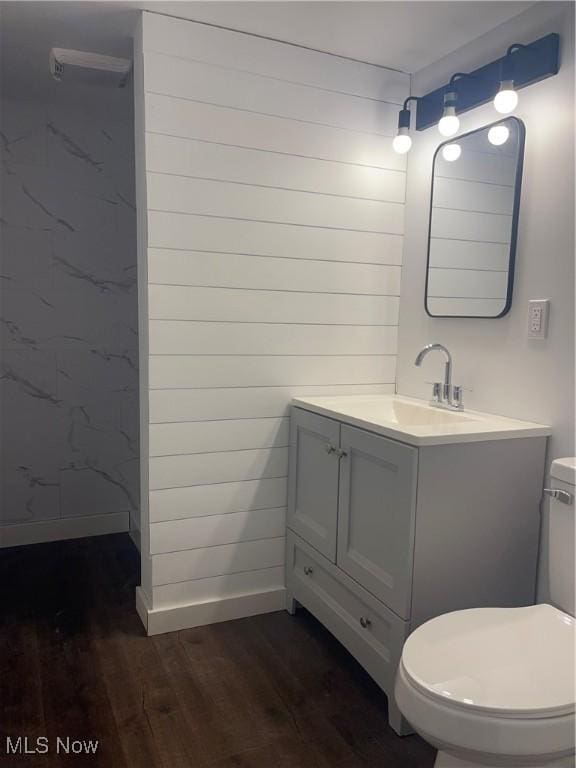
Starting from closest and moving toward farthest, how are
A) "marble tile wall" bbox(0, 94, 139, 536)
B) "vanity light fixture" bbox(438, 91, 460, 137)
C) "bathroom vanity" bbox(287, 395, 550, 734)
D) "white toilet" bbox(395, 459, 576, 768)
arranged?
"white toilet" bbox(395, 459, 576, 768), "bathroom vanity" bbox(287, 395, 550, 734), "vanity light fixture" bbox(438, 91, 460, 137), "marble tile wall" bbox(0, 94, 139, 536)

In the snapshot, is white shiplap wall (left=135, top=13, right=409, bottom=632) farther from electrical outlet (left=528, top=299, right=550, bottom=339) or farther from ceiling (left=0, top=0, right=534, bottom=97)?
electrical outlet (left=528, top=299, right=550, bottom=339)

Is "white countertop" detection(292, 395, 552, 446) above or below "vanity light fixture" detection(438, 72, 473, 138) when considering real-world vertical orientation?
below

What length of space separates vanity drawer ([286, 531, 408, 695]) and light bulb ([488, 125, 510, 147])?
1581 millimetres

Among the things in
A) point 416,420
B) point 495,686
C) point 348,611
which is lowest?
point 348,611

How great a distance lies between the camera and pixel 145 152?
2.12m

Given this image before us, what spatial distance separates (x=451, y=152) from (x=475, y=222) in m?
0.31

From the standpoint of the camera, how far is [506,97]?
190 centimetres

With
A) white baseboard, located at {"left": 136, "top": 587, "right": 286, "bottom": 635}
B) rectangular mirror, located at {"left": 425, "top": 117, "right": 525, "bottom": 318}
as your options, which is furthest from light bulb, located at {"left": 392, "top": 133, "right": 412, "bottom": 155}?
white baseboard, located at {"left": 136, "top": 587, "right": 286, "bottom": 635}

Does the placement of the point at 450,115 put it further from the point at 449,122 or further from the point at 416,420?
the point at 416,420

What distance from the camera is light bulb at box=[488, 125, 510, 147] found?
6.58 feet

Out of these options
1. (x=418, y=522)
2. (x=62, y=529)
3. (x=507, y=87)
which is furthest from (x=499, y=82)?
(x=62, y=529)

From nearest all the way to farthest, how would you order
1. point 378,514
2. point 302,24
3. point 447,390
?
1. point 378,514
2. point 302,24
3. point 447,390

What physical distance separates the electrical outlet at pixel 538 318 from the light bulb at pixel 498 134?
1.84 feet

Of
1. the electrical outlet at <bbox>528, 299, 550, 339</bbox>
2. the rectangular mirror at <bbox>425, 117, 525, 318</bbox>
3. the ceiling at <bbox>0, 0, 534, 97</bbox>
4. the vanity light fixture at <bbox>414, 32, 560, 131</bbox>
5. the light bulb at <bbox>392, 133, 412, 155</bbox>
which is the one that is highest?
the ceiling at <bbox>0, 0, 534, 97</bbox>
